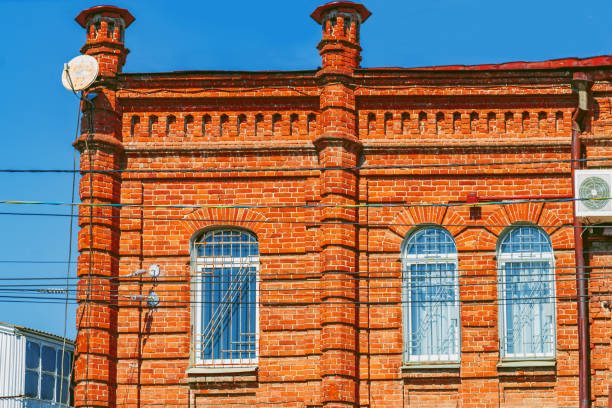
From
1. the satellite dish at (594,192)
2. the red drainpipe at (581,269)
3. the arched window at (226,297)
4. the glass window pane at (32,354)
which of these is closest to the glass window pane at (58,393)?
the glass window pane at (32,354)

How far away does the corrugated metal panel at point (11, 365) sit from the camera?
23.3 meters

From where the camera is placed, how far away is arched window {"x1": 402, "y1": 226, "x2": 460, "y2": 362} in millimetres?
19922

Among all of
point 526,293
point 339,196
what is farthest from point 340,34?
point 526,293

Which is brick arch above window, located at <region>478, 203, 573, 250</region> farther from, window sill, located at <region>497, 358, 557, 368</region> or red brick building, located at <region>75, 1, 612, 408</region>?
window sill, located at <region>497, 358, 557, 368</region>

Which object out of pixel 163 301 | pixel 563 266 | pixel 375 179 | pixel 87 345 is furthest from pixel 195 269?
pixel 563 266

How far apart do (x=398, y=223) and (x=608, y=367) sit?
172 inches

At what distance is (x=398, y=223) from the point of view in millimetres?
20375

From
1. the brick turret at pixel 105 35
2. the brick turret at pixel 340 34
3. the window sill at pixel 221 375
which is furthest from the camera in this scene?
the brick turret at pixel 105 35

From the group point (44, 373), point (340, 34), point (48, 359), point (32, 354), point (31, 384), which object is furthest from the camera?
point (48, 359)

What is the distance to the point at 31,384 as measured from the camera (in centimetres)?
2366

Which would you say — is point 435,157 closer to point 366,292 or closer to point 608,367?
point 366,292

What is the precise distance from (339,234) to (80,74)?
17.8 ft

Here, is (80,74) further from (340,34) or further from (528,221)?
(528,221)

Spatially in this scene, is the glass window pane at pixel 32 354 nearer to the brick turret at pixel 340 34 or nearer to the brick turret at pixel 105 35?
the brick turret at pixel 105 35
